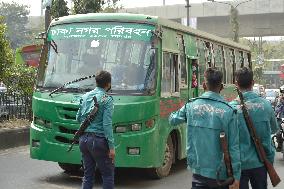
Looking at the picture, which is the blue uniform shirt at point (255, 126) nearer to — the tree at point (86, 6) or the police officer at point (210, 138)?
the police officer at point (210, 138)

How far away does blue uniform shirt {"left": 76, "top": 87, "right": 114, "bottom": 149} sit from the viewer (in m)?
6.63

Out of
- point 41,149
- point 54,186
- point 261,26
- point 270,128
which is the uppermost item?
point 261,26

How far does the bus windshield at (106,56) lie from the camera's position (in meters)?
8.84

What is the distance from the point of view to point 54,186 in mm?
8688

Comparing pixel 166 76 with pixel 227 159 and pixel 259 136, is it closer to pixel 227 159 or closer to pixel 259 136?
pixel 259 136

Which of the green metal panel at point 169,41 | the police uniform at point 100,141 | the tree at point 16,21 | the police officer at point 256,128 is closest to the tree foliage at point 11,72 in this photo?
the green metal panel at point 169,41

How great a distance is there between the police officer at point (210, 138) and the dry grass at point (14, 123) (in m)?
9.66

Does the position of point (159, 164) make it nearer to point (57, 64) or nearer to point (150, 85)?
point (150, 85)

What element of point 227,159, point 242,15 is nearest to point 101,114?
point 227,159

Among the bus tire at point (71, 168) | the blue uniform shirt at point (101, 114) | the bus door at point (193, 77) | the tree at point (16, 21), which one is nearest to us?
the blue uniform shirt at point (101, 114)

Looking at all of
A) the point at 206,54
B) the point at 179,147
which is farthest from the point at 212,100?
the point at 206,54

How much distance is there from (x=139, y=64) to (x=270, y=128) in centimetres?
381

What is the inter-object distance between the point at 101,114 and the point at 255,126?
2137 mm

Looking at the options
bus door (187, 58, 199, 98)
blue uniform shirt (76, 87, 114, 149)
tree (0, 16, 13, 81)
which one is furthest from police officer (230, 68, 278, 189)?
tree (0, 16, 13, 81)
